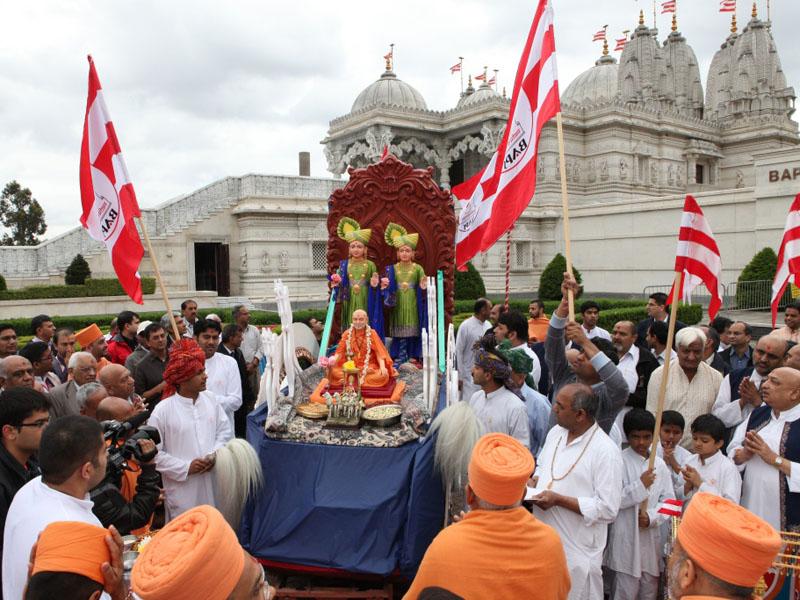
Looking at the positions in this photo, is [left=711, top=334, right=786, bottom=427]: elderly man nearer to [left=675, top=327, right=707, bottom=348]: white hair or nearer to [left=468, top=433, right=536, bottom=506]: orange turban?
[left=675, top=327, right=707, bottom=348]: white hair

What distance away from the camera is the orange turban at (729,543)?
198 cm

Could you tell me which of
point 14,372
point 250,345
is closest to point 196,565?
point 14,372

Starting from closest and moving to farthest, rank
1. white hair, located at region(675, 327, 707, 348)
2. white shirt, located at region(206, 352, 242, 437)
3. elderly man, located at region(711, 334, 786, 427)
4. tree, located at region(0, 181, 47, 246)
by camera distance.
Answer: elderly man, located at region(711, 334, 786, 427) < white hair, located at region(675, 327, 707, 348) < white shirt, located at region(206, 352, 242, 437) < tree, located at region(0, 181, 47, 246)

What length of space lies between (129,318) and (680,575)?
7713mm

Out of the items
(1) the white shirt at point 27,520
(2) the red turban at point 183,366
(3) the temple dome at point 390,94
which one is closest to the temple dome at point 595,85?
(3) the temple dome at point 390,94

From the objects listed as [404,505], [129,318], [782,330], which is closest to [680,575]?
[404,505]

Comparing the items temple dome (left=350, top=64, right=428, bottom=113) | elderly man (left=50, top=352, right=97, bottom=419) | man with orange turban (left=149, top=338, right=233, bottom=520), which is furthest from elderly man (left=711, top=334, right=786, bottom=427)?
temple dome (left=350, top=64, right=428, bottom=113)

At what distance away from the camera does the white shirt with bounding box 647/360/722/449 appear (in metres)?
5.55

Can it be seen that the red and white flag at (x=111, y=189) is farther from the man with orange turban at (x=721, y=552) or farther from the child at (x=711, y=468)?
the man with orange turban at (x=721, y=552)

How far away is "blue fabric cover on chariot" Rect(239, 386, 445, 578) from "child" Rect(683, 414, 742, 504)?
1.92 meters

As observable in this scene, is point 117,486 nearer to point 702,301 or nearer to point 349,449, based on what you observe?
point 349,449

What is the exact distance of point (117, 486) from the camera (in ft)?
11.3

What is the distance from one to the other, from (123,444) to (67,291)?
19218mm

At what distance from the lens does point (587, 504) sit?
11.6 ft
